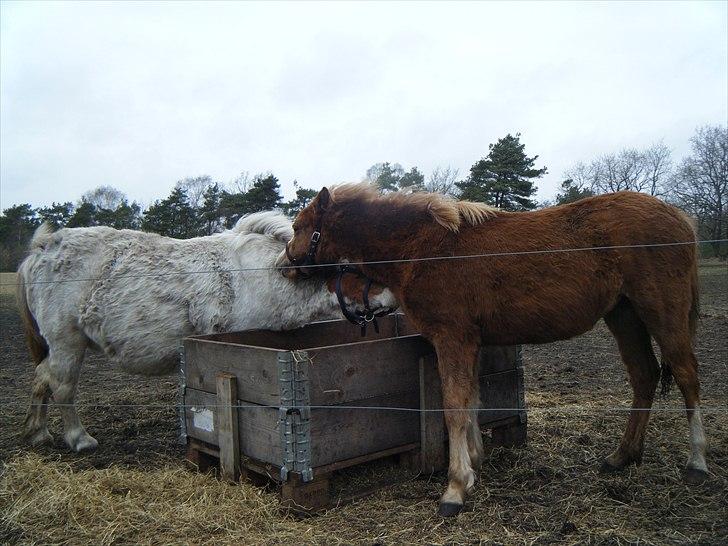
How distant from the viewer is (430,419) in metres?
3.99

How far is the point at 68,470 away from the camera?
169 inches

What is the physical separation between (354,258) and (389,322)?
163cm

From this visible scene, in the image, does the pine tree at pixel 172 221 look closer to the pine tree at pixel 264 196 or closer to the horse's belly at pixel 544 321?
the pine tree at pixel 264 196

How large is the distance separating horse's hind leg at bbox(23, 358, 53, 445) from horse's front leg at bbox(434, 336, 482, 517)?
382 cm

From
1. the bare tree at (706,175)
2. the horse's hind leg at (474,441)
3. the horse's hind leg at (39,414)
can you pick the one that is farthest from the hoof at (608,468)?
the bare tree at (706,175)

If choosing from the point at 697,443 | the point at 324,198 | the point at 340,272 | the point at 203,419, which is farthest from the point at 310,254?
the point at 697,443

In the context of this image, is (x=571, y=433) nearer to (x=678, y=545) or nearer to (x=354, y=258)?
(x=678, y=545)

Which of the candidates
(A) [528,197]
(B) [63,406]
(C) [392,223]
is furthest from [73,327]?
(A) [528,197]

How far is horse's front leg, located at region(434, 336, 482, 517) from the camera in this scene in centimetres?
347

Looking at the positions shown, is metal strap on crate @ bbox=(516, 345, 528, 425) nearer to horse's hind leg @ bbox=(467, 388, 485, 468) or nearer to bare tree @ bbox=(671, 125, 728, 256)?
horse's hind leg @ bbox=(467, 388, 485, 468)

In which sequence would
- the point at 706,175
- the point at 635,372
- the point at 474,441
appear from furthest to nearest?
the point at 706,175
the point at 635,372
the point at 474,441

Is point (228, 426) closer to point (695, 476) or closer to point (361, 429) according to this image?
point (361, 429)

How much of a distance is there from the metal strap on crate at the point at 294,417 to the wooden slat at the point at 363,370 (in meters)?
0.09

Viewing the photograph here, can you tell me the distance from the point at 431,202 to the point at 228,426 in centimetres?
214
